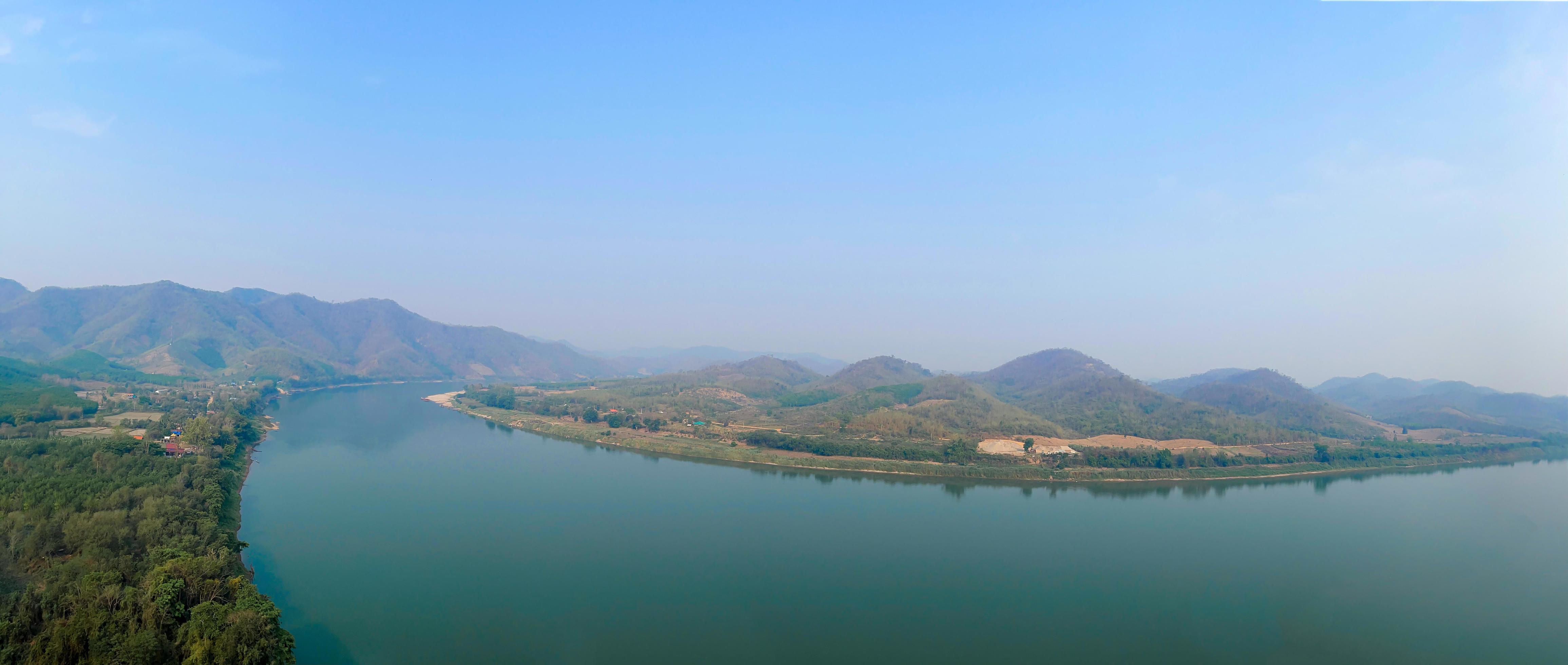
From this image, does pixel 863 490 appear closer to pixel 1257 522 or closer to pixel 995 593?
pixel 995 593

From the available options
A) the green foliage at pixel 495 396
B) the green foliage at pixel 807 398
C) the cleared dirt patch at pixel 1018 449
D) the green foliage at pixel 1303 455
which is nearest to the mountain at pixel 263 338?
the green foliage at pixel 495 396

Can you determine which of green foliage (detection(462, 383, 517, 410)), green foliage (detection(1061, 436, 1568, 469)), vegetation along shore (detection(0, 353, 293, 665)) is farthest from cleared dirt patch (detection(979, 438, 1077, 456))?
green foliage (detection(462, 383, 517, 410))

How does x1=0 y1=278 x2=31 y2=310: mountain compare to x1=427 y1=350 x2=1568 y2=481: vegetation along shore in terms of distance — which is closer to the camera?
x1=427 y1=350 x2=1568 y2=481: vegetation along shore

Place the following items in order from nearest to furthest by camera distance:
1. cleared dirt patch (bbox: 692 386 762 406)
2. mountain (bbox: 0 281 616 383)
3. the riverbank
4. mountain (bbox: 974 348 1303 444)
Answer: the riverbank, mountain (bbox: 974 348 1303 444), cleared dirt patch (bbox: 692 386 762 406), mountain (bbox: 0 281 616 383)

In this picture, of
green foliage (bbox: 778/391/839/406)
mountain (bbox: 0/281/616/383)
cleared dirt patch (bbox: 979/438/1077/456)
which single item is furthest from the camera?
mountain (bbox: 0/281/616/383)

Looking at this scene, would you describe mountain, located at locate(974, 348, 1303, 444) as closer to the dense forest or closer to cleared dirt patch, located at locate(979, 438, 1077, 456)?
cleared dirt patch, located at locate(979, 438, 1077, 456)

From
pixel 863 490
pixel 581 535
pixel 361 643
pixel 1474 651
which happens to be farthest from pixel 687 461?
pixel 1474 651
